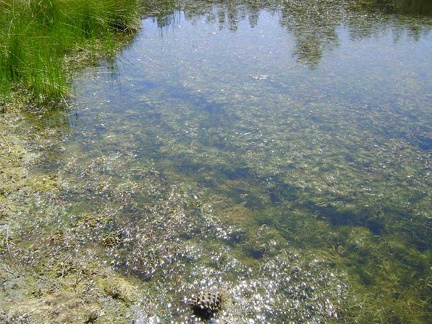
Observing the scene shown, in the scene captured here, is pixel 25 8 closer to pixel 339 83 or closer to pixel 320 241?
pixel 339 83

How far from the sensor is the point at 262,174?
2.57 metres

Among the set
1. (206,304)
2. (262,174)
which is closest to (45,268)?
(206,304)

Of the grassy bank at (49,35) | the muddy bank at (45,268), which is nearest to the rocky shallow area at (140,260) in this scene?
the muddy bank at (45,268)

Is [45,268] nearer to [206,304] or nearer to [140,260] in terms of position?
[140,260]

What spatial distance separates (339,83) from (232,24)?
2.31 metres

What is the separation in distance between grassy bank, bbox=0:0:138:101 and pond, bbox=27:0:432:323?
313 millimetres

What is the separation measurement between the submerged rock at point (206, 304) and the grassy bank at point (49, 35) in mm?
2372

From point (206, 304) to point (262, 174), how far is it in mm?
1122

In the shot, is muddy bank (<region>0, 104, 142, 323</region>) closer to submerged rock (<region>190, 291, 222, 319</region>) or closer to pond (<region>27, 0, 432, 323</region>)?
pond (<region>27, 0, 432, 323</region>)

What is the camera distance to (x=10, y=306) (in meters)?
1.58

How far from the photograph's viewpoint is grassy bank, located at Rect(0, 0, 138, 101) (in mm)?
3311

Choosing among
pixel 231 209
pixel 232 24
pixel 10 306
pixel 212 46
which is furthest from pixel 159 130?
pixel 232 24

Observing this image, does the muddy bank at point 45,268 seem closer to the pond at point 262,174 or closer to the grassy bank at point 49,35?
the pond at point 262,174

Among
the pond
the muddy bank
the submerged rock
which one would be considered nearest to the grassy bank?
the pond
